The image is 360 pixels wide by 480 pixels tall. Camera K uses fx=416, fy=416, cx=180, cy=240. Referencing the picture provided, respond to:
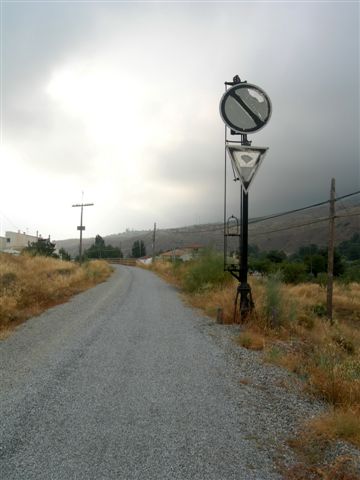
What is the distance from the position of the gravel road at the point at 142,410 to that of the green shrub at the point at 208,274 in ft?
34.6

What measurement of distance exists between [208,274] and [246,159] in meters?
11.0

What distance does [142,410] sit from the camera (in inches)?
175

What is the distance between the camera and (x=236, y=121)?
898cm

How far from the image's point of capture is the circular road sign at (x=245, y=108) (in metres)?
8.89

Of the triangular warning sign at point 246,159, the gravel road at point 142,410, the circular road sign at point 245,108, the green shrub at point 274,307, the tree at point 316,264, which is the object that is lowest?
the gravel road at point 142,410

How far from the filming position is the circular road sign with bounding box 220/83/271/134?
350 inches

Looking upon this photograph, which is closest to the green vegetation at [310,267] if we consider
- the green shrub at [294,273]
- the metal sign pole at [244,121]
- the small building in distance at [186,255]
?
the green shrub at [294,273]

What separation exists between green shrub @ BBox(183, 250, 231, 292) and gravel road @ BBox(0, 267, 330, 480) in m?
10.5

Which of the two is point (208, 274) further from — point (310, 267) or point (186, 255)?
point (186, 255)

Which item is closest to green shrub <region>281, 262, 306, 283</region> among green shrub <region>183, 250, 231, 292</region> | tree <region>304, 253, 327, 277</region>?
tree <region>304, 253, 327, 277</region>

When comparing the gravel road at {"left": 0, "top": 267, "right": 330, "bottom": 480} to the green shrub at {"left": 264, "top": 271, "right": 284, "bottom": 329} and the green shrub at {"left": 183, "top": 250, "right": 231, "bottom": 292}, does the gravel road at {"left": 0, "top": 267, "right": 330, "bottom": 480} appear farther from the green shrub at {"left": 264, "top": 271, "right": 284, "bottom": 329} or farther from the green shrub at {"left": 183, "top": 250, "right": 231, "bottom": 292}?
the green shrub at {"left": 183, "top": 250, "right": 231, "bottom": 292}

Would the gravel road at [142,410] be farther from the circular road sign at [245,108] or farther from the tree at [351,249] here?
the tree at [351,249]

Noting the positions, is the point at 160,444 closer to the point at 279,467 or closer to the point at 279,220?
the point at 279,467

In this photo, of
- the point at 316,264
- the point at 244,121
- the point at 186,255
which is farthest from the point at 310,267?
the point at 244,121
